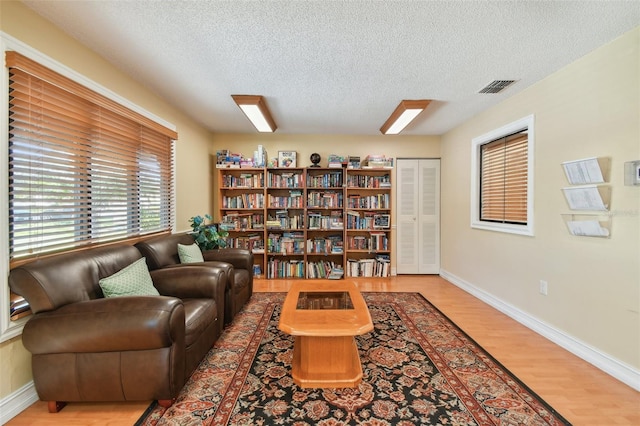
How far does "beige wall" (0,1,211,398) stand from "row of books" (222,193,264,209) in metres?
0.48

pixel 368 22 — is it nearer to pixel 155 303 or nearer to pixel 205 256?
pixel 155 303

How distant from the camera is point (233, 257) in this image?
10.2ft

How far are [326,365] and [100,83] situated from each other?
2.88m

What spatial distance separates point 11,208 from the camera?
5.04 ft

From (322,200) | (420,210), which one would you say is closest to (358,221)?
(322,200)

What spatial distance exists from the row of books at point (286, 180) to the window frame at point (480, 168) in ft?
8.44

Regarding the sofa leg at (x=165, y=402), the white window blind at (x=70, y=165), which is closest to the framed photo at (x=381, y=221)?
the white window blind at (x=70, y=165)

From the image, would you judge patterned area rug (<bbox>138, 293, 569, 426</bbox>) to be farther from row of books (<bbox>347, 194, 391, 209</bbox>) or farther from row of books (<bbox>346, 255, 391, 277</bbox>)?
row of books (<bbox>347, 194, 391, 209</bbox>)

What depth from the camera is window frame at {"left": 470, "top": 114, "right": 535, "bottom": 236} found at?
8.73ft

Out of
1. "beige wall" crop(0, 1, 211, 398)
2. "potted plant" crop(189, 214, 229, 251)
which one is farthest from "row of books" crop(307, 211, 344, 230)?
"beige wall" crop(0, 1, 211, 398)

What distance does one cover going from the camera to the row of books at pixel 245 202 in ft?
14.5

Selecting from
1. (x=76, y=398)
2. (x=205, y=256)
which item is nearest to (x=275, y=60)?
(x=205, y=256)

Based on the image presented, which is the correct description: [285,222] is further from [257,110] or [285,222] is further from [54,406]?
[54,406]

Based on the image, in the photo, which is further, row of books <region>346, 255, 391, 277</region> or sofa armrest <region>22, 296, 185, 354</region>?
row of books <region>346, 255, 391, 277</region>
